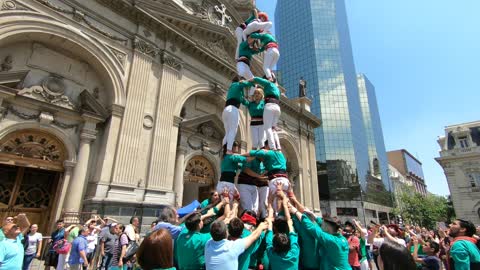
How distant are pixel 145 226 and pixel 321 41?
48.6m

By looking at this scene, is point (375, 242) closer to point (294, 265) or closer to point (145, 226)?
point (294, 265)

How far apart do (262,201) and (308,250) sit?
1.65m

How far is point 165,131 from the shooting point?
11914mm

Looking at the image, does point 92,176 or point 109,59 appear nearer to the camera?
point 92,176

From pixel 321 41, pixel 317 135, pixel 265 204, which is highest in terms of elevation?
pixel 321 41

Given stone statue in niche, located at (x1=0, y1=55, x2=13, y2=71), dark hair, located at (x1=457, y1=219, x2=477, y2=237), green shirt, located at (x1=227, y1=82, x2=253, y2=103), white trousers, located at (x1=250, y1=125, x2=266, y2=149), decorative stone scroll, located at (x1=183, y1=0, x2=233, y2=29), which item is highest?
decorative stone scroll, located at (x1=183, y1=0, x2=233, y2=29)

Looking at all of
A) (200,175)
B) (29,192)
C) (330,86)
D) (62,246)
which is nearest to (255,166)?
(62,246)

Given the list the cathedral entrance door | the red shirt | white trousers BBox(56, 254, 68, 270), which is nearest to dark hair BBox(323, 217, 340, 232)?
the red shirt

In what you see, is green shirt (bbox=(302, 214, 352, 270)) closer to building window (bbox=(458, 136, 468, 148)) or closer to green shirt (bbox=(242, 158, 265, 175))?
green shirt (bbox=(242, 158, 265, 175))

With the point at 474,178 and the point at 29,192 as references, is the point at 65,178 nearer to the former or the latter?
the point at 29,192

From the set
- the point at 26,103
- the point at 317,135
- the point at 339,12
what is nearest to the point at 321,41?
the point at 339,12

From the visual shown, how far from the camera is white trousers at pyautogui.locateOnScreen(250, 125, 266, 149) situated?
4910 millimetres

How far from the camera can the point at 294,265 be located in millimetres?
2752

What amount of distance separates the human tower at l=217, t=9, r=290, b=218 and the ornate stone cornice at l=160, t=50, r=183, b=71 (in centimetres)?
816
